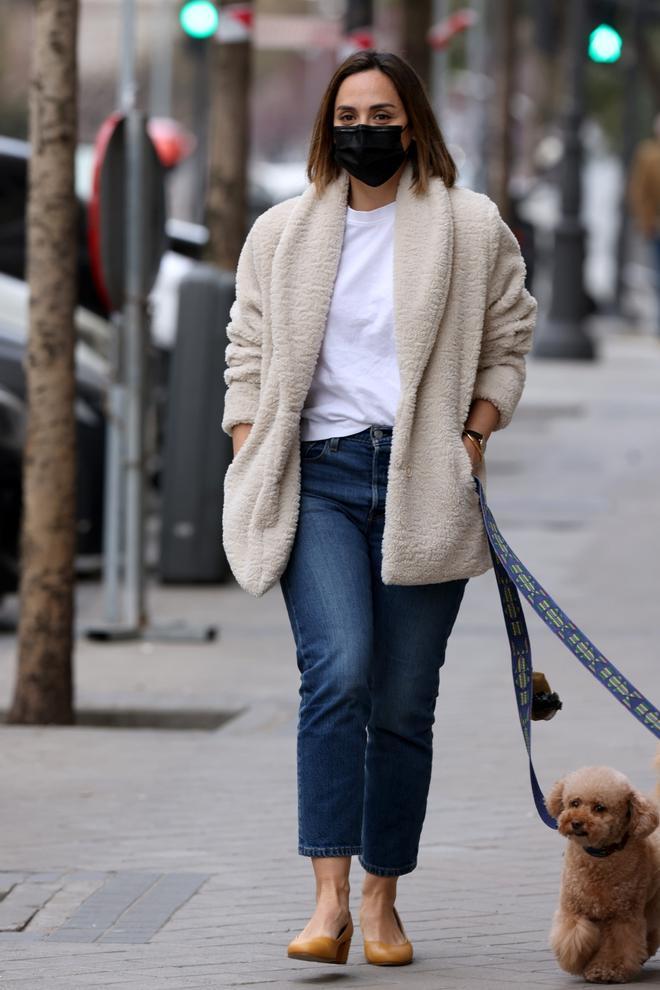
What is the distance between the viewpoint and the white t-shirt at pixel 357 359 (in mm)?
4785

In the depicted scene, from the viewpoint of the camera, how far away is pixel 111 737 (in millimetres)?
7809

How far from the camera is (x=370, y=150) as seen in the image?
15.6 feet

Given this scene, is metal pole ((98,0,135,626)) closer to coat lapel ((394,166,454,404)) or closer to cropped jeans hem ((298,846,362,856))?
coat lapel ((394,166,454,404))

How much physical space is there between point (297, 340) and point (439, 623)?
67 centimetres

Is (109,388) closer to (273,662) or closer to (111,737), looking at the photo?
(273,662)

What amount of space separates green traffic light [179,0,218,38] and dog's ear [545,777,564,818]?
8441 millimetres

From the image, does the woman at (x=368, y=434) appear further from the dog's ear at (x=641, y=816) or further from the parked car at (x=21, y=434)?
the parked car at (x=21, y=434)

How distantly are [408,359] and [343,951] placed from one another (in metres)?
1.22

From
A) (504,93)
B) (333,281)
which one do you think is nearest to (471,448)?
(333,281)

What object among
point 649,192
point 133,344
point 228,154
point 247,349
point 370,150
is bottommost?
point 649,192

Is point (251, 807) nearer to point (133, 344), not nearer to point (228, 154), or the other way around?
point (133, 344)

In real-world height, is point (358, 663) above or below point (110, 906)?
above

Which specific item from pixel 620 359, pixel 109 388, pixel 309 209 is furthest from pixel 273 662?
pixel 620 359

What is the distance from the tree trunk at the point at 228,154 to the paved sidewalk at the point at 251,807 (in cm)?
240
